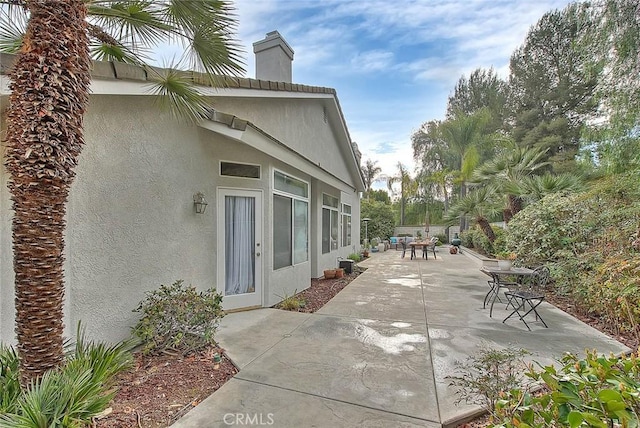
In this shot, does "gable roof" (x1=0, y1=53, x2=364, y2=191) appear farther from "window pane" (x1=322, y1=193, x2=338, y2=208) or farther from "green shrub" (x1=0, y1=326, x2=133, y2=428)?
"window pane" (x1=322, y1=193, x2=338, y2=208)

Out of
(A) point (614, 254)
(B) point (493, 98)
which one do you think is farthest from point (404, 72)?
(B) point (493, 98)

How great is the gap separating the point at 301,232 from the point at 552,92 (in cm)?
2436

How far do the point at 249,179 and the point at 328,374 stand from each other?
13.7ft

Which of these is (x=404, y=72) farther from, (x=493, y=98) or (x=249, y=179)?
(x=493, y=98)

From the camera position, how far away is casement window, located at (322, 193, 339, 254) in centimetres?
1080

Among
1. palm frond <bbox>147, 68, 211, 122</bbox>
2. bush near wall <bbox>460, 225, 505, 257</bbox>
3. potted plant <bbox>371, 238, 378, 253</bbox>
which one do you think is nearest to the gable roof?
palm frond <bbox>147, 68, 211, 122</bbox>

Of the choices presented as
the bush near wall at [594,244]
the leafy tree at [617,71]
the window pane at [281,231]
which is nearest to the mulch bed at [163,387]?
the window pane at [281,231]

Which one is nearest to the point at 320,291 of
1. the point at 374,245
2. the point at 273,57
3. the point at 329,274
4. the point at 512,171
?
the point at 329,274

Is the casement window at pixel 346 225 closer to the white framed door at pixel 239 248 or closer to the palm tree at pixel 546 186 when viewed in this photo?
the palm tree at pixel 546 186

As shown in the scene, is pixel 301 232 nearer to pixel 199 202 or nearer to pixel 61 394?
pixel 199 202

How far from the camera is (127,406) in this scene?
114 inches

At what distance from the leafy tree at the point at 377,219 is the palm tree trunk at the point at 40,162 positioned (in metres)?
22.9

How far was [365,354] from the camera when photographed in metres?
4.14

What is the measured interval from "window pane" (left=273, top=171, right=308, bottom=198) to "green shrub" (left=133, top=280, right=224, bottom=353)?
3305mm
